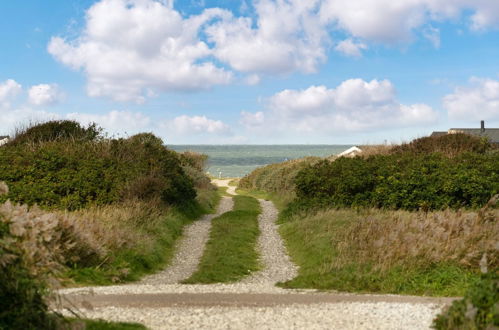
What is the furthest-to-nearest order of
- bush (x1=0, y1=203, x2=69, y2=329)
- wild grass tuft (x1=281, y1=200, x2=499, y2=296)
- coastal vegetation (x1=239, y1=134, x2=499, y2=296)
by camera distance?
1. coastal vegetation (x1=239, y1=134, x2=499, y2=296)
2. wild grass tuft (x1=281, y1=200, x2=499, y2=296)
3. bush (x1=0, y1=203, x2=69, y2=329)

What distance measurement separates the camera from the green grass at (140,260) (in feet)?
40.9

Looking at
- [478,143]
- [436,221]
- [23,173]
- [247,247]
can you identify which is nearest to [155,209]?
[247,247]

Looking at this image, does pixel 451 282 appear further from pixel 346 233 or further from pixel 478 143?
pixel 478 143

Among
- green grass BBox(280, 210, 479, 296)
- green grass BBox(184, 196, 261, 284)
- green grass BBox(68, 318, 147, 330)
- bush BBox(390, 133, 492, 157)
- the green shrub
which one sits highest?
bush BBox(390, 133, 492, 157)

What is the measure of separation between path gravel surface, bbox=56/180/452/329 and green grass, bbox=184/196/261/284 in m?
1.99

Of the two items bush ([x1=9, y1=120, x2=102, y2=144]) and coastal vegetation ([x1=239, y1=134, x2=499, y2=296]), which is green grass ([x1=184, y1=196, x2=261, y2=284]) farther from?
bush ([x1=9, y1=120, x2=102, y2=144])

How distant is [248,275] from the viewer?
1445cm

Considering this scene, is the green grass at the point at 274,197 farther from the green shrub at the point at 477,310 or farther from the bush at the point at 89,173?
the green shrub at the point at 477,310

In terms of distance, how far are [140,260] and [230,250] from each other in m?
3.40

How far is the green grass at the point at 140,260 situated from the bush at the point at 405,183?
611 cm

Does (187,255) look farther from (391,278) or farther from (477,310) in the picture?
Result: (477,310)

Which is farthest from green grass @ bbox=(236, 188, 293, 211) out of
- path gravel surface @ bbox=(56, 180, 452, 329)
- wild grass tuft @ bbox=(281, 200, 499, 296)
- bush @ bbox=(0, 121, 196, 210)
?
path gravel surface @ bbox=(56, 180, 452, 329)

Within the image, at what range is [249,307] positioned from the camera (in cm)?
965

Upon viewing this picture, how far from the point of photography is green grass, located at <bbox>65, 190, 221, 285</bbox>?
40.9 feet
